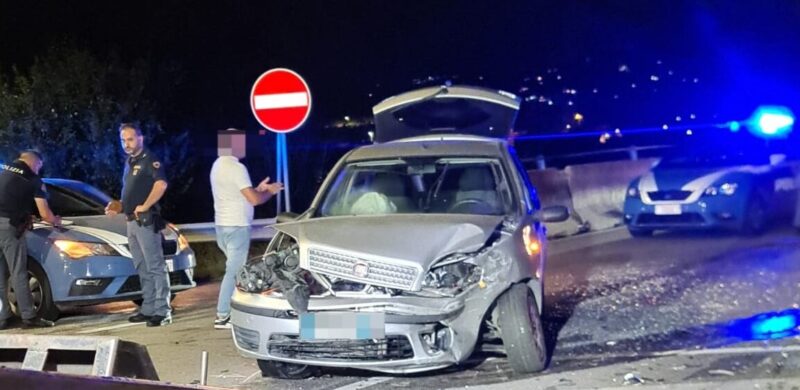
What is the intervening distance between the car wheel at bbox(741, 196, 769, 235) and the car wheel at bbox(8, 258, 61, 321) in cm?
871

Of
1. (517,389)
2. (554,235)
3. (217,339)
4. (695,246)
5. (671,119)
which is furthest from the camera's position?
(671,119)

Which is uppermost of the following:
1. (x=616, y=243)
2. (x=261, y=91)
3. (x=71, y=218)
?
(x=261, y=91)

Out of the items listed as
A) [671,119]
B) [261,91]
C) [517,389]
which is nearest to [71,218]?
[261,91]

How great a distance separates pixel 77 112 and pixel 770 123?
10.6 meters

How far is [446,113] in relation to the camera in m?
9.34

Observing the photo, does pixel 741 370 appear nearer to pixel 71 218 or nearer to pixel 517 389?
pixel 517 389

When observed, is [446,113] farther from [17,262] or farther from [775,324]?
[17,262]

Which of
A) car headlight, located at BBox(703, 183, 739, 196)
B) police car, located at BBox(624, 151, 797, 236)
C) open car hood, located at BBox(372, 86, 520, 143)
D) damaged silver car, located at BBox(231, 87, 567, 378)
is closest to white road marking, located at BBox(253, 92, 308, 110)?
open car hood, located at BBox(372, 86, 520, 143)

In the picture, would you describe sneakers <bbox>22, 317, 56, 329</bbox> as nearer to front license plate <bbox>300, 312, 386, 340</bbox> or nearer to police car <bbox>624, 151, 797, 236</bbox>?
front license plate <bbox>300, 312, 386, 340</bbox>

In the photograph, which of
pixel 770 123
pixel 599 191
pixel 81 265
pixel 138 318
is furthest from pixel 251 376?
pixel 770 123

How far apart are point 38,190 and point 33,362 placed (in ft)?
15.4

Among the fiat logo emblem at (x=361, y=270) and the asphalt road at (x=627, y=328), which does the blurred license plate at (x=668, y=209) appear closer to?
the asphalt road at (x=627, y=328)

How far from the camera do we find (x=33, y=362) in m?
4.45

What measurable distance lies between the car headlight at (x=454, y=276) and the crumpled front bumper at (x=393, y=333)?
85 millimetres
